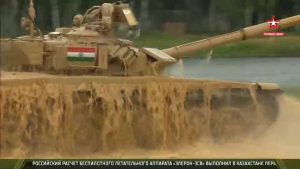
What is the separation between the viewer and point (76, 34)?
11930 mm

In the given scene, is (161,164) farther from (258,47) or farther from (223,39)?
(258,47)

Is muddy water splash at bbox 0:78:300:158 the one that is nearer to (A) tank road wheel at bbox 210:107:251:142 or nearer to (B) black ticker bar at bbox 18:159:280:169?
(A) tank road wheel at bbox 210:107:251:142

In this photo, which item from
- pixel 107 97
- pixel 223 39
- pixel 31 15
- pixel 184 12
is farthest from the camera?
pixel 184 12

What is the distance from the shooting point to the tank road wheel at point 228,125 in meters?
11.9

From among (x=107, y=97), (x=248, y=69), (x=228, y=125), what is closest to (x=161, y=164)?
(x=107, y=97)

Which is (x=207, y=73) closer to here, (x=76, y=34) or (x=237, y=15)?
(x=237, y=15)

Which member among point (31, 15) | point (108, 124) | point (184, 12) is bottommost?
point (184, 12)

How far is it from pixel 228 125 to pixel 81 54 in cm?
219

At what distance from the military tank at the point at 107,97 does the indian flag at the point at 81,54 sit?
0.01 m

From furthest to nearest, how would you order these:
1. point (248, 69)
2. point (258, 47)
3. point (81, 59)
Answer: point (258, 47) → point (248, 69) → point (81, 59)

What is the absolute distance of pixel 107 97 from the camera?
37.0 ft

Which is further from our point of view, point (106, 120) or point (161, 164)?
point (106, 120)

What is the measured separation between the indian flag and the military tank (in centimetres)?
1

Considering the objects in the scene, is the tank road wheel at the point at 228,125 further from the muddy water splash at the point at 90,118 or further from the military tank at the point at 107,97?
the muddy water splash at the point at 90,118
